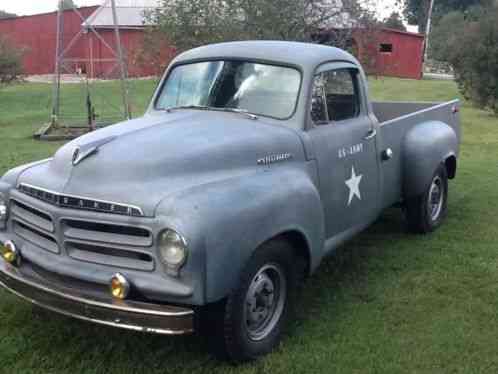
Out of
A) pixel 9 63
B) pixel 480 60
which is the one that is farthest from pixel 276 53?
pixel 9 63

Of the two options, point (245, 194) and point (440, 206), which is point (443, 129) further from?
point (245, 194)

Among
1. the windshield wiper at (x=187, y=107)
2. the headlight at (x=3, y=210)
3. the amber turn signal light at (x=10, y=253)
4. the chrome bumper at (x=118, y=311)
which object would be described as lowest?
the chrome bumper at (x=118, y=311)

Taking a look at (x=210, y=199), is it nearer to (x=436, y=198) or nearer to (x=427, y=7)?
(x=436, y=198)

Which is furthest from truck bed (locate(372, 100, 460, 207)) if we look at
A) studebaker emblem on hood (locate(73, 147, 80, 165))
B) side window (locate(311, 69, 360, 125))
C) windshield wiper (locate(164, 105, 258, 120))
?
studebaker emblem on hood (locate(73, 147, 80, 165))

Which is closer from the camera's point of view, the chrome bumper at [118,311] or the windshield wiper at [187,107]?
the chrome bumper at [118,311]

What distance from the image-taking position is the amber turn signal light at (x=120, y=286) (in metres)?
3.11

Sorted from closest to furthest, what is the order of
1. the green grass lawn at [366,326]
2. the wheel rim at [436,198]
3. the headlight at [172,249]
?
the headlight at [172,249] → the green grass lawn at [366,326] → the wheel rim at [436,198]

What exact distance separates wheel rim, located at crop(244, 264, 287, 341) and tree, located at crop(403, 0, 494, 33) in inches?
2259

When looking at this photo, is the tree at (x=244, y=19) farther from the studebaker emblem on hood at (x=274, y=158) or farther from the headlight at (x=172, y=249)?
the headlight at (x=172, y=249)

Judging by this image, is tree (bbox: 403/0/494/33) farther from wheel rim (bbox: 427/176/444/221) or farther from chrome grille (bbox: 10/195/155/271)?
chrome grille (bbox: 10/195/155/271)

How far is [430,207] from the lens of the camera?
601 centimetres

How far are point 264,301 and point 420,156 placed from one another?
100 inches

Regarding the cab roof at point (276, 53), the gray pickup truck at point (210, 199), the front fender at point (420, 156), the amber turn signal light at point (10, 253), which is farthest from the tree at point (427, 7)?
the amber turn signal light at point (10, 253)

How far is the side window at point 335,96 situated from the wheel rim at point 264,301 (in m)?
1.26
